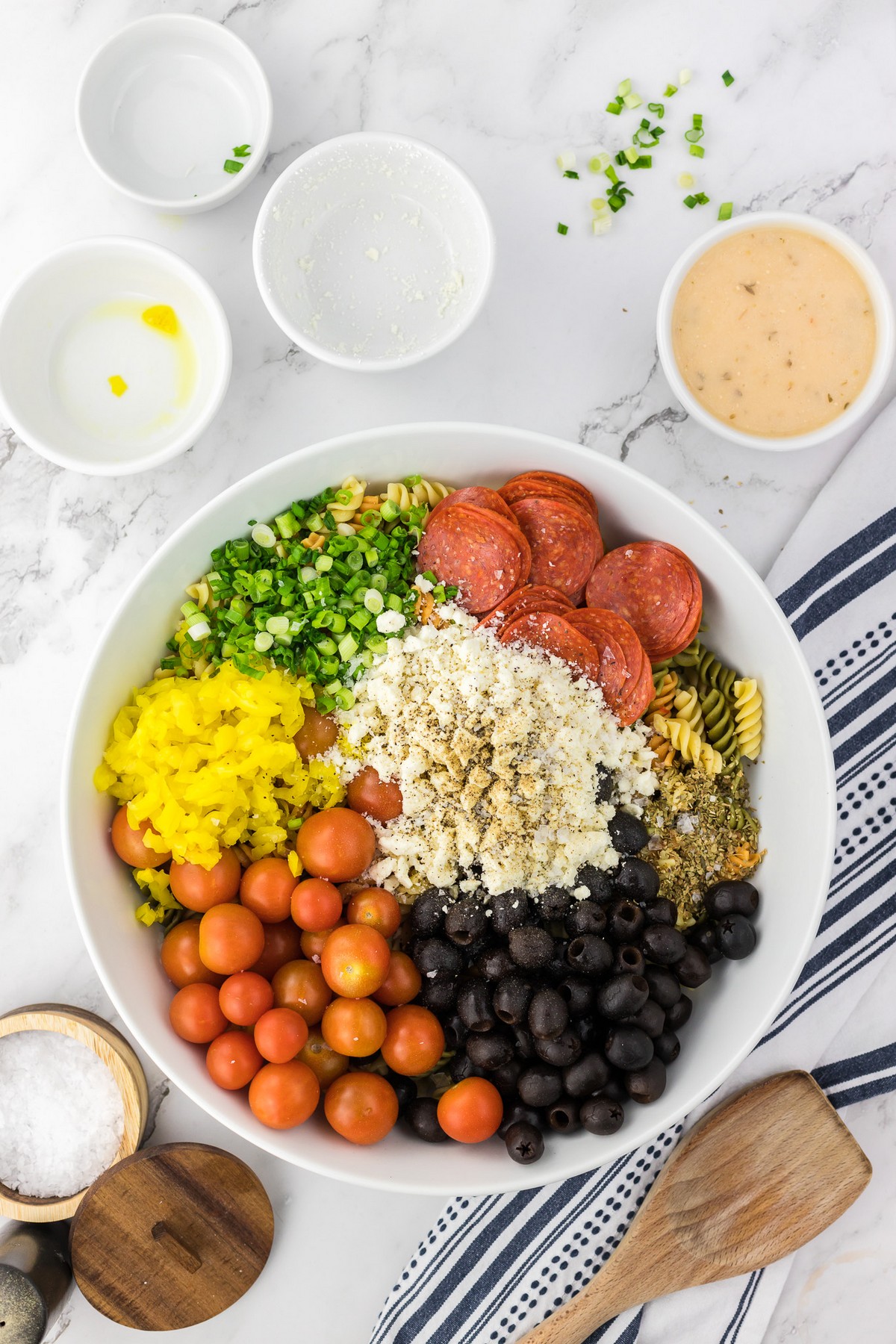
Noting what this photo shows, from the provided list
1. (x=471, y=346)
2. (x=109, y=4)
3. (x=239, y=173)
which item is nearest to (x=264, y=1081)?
(x=471, y=346)

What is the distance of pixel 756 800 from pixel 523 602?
90cm

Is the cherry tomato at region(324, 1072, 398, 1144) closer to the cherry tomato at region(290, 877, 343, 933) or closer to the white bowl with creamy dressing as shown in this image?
the cherry tomato at region(290, 877, 343, 933)

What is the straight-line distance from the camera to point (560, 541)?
2.72 metres

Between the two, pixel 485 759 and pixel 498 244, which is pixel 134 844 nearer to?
pixel 485 759

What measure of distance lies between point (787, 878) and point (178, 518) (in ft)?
6.92

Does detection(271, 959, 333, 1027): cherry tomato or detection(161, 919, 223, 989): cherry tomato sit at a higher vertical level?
detection(271, 959, 333, 1027): cherry tomato

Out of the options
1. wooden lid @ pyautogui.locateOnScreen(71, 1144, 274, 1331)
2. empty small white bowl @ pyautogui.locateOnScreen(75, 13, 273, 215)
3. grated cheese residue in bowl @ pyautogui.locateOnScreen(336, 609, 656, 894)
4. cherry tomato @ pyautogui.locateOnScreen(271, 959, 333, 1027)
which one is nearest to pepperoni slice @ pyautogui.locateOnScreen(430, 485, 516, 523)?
grated cheese residue in bowl @ pyautogui.locateOnScreen(336, 609, 656, 894)

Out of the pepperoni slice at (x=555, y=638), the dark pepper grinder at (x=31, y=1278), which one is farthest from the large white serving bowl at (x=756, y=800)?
the dark pepper grinder at (x=31, y=1278)

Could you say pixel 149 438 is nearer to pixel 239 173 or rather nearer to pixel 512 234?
pixel 239 173

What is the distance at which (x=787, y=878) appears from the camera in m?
2.66

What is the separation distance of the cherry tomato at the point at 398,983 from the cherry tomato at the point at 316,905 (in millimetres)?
200

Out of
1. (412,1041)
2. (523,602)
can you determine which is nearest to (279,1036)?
(412,1041)

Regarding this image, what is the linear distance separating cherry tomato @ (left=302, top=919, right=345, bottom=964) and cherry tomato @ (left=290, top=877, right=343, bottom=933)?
5 centimetres

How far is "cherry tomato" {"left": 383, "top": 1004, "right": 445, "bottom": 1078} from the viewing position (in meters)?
2.57
